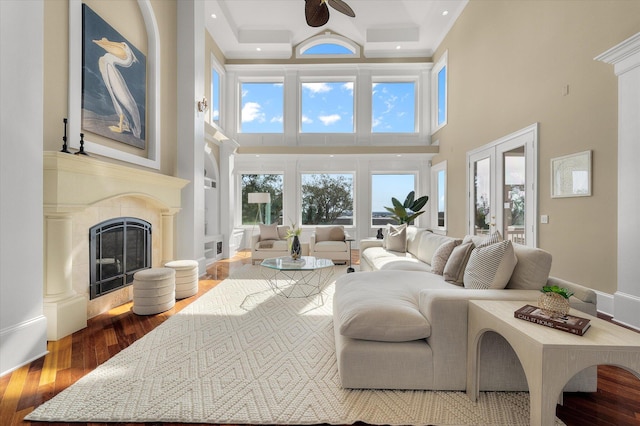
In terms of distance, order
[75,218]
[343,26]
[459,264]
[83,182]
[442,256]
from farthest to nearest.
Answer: [343,26] < [442,256] < [75,218] < [83,182] < [459,264]

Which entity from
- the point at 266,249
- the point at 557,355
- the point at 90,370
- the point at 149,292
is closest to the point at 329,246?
the point at 266,249

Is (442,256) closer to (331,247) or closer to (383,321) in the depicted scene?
(383,321)

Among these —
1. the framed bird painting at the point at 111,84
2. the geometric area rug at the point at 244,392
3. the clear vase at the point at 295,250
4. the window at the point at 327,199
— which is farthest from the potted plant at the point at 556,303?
the window at the point at 327,199

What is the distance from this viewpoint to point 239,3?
693 centimetres

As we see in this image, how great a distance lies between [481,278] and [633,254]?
6.24 feet

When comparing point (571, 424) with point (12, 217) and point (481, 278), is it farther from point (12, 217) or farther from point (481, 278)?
point (12, 217)

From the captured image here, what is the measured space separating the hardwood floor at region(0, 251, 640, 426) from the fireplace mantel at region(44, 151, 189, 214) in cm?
118

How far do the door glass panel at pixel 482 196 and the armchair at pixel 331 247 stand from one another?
259cm

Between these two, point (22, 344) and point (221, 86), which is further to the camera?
point (221, 86)

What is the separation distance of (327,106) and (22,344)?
26.0ft

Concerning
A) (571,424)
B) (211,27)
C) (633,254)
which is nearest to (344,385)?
(571,424)

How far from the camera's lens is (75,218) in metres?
3.09

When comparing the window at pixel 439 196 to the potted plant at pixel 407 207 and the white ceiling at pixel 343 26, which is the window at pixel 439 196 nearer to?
the potted plant at pixel 407 207

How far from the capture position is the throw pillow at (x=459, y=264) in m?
2.78
